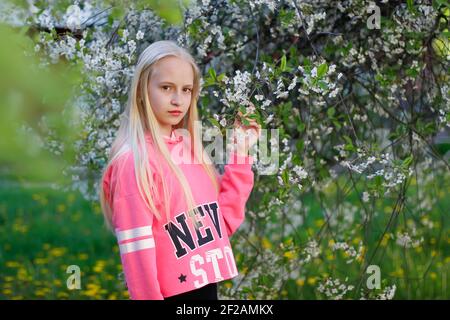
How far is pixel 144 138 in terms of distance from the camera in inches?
76.9

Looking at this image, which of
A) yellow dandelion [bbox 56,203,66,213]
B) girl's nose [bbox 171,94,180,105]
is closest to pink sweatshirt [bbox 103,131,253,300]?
girl's nose [bbox 171,94,180,105]

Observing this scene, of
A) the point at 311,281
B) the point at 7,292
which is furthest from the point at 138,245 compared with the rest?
the point at 7,292

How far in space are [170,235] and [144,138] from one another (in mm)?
269

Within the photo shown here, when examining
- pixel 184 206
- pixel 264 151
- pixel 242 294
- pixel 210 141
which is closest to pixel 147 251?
pixel 184 206

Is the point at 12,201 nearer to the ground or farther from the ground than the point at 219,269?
farther from the ground

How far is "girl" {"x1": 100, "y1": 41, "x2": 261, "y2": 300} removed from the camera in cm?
185

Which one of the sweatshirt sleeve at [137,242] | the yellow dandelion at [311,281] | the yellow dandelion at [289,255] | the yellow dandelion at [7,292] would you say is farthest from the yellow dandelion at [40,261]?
the sweatshirt sleeve at [137,242]

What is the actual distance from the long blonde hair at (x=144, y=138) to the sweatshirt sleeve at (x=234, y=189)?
35 millimetres

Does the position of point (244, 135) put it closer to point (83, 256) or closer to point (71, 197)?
point (83, 256)

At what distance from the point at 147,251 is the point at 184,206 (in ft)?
0.54

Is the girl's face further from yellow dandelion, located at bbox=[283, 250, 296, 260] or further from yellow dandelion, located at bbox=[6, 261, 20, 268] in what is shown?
yellow dandelion, located at bbox=[6, 261, 20, 268]

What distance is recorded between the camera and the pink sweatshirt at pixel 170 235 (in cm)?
184

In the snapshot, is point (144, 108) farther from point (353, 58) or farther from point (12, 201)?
point (12, 201)

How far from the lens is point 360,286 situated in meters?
2.81
